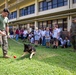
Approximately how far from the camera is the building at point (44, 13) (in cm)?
2231

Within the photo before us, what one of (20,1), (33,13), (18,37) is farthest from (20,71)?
(20,1)

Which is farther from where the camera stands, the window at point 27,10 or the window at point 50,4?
the window at point 27,10

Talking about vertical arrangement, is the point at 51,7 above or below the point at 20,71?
above

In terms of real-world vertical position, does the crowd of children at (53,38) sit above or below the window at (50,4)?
below

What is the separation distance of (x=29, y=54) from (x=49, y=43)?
5.54 m

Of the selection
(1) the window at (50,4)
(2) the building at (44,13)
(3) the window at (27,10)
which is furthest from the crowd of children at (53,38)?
(3) the window at (27,10)

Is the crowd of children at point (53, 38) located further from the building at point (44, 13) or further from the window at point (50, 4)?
the window at point (50, 4)

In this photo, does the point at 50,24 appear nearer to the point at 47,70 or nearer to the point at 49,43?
the point at 49,43

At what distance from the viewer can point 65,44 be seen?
15.2 m

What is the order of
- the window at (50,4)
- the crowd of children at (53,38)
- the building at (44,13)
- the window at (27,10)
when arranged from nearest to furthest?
the crowd of children at (53,38), the building at (44,13), the window at (50,4), the window at (27,10)

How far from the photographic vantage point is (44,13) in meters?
27.7

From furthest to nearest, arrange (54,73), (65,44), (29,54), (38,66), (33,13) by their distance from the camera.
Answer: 1. (33,13)
2. (65,44)
3. (29,54)
4. (38,66)
5. (54,73)

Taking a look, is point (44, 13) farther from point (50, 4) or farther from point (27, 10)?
point (27, 10)

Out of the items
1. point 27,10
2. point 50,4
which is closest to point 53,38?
point 50,4
